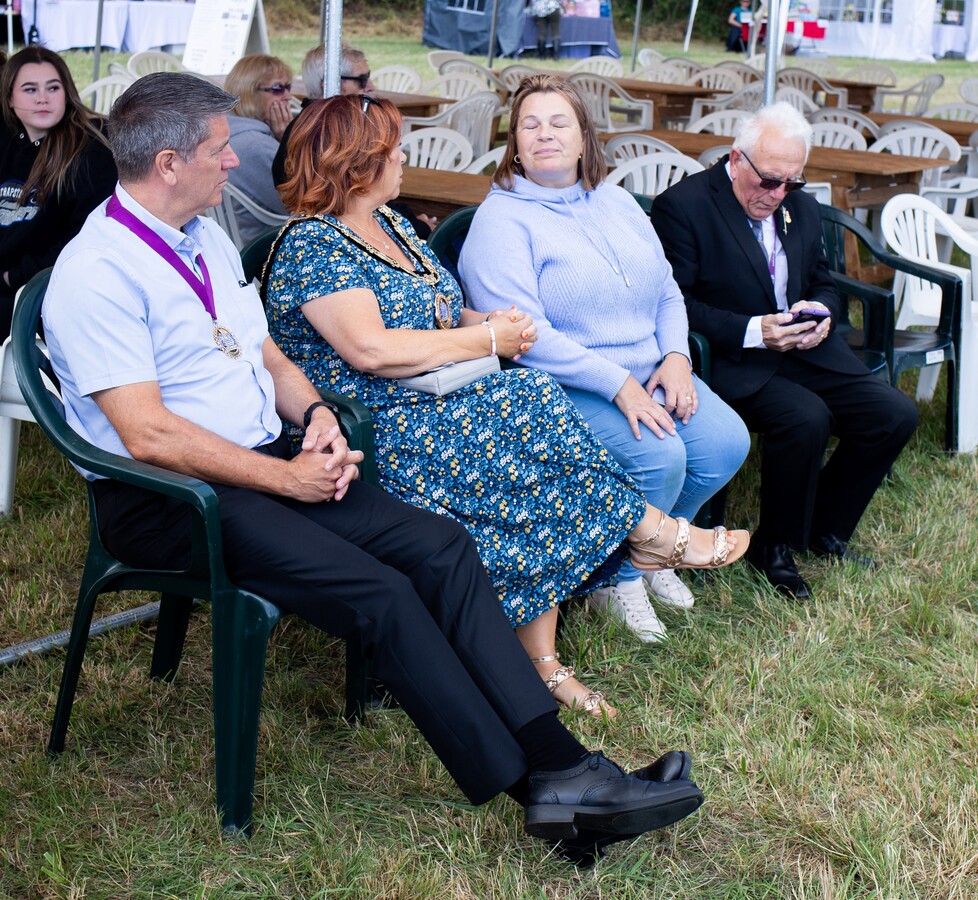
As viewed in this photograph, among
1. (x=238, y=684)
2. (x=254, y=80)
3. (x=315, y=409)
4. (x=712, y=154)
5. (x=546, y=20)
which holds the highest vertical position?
(x=546, y=20)

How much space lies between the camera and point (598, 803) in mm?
2033

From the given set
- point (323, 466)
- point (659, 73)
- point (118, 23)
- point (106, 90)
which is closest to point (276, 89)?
point (323, 466)

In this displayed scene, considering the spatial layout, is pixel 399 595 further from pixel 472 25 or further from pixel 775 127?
pixel 472 25

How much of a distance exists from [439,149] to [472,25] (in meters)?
17.7

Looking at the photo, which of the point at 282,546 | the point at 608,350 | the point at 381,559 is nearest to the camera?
the point at 282,546

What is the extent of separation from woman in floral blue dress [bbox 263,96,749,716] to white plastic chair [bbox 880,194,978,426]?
6.74 ft

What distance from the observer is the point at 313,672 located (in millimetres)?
2797

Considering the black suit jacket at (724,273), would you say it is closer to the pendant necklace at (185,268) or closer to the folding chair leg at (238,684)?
the pendant necklace at (185,268)

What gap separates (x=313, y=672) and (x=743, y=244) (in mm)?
1688

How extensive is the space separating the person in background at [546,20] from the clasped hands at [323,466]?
21278 mm

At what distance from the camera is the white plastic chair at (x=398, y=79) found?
10492mm

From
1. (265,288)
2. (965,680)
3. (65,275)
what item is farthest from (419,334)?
(965,680)

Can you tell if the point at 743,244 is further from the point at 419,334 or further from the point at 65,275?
the point at 65,275

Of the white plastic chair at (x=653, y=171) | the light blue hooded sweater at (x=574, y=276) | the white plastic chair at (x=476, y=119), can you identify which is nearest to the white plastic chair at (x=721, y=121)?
the white plastic chair at (x=476, y=119)
